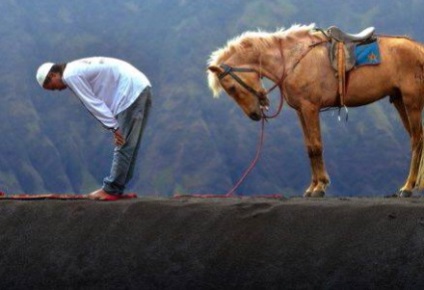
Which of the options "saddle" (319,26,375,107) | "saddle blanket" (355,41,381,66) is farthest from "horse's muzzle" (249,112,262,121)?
"saddle blanket" (355,41,381,66)

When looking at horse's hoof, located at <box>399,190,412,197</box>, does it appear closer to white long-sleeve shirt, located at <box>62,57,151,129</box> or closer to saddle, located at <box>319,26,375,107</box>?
saddle, located at <box>319,26,375,107</box>

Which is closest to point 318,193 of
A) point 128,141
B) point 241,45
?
point 241,45

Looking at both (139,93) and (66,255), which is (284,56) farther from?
(66,255)

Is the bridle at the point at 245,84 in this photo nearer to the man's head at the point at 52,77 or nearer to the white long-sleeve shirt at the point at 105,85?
the white long-sleeve shirt at the point at 105,85

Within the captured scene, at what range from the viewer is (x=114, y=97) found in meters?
11.3

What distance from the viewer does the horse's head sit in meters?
12.4

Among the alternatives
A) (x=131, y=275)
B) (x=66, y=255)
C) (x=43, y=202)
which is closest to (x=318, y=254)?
(x=131, y=275)

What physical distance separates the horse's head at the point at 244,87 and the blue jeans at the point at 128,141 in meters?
1.45

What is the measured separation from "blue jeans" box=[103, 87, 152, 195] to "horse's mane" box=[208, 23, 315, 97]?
154 centimetres

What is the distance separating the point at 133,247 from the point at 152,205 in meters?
0.62

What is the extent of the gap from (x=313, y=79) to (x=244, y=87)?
0.88m

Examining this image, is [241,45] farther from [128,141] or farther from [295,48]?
[128,141]

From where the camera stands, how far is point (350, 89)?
1247 cm

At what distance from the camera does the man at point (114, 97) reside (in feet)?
36.5
